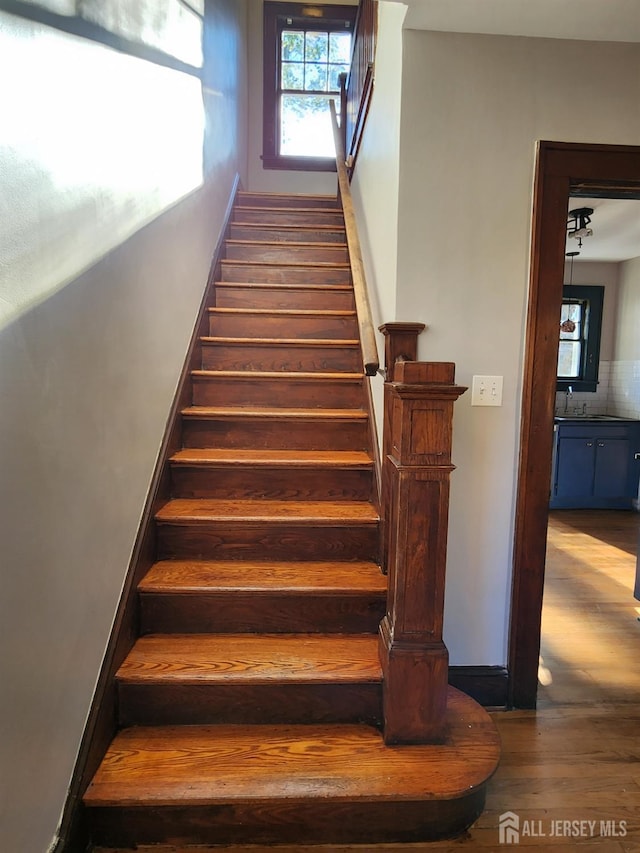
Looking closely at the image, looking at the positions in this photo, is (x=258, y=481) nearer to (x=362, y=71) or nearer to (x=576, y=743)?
(x=576, y=743)

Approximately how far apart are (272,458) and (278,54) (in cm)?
500

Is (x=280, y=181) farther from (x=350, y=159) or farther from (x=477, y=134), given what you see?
(x=477, y=134)

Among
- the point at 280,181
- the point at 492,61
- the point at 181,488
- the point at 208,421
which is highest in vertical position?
the point at 280,181

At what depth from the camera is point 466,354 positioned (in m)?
1.80

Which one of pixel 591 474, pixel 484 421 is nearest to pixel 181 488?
pixel 484 421

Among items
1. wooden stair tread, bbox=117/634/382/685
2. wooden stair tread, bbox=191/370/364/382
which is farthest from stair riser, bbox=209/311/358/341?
wooden stair tread, bbox=117/634/382/685

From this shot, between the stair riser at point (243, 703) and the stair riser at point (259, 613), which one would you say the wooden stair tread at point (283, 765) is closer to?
the stair riser at point (243, 703)

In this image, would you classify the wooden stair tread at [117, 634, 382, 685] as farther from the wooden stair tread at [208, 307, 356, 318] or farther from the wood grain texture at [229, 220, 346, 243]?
the wood grain texture at [229, 220, 346, 243]

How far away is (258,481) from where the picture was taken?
2.12m

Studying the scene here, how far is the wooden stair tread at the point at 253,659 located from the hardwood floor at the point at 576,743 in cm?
41

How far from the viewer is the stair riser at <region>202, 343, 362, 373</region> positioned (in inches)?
104

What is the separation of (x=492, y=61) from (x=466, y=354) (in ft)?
3.21

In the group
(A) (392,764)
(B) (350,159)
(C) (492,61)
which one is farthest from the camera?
(B) (350,159)

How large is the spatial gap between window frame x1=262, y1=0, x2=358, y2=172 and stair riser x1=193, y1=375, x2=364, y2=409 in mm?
3741
